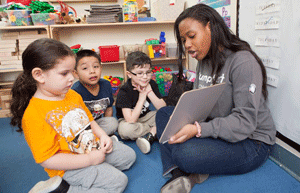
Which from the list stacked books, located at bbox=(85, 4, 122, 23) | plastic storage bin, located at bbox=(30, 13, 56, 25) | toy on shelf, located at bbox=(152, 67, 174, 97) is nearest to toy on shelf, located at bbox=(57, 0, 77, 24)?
plastic storage bin, located at bbox=(30, 13, 56, 25)

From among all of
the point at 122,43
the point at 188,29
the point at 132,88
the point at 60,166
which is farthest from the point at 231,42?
the point at 122,43

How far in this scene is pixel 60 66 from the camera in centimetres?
80

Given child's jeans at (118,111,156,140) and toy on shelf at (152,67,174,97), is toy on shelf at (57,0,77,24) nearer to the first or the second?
toy on shelf at (152,67,174,97)

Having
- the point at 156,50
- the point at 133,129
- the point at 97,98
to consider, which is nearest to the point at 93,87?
the point at 97,98

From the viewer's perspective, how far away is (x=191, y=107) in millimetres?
789

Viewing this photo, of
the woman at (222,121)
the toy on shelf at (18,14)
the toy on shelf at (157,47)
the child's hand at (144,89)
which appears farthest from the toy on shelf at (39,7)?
the woman at (222,121)

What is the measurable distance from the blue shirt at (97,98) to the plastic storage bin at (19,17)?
115 cm

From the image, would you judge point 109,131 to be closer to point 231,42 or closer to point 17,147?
point 17,147

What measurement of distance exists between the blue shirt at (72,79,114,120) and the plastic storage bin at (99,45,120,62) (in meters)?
0.85

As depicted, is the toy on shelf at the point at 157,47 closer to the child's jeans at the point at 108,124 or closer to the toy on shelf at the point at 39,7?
the toy on shelf at the point at 39,7

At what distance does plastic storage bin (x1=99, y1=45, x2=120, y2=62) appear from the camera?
7.17 ft

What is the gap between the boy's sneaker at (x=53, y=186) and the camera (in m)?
0.79

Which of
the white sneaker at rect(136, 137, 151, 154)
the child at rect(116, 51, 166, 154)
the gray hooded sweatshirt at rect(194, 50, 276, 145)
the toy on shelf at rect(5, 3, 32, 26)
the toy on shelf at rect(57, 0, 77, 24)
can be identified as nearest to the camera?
the gray hooded sweatshirt at rect(194, 50, 276, 145)

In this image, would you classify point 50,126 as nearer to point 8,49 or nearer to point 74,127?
point 74,127
